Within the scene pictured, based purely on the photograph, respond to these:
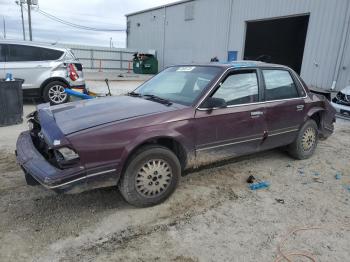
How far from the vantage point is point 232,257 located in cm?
275

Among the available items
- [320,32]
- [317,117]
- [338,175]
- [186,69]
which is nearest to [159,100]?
[186,69]

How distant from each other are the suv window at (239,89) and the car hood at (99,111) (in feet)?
2.40

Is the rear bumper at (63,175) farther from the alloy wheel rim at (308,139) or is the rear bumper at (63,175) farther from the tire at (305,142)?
the alloy wheel rim at (308,139)

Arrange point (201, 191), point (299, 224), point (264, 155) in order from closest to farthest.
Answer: point (299, 224), point (201, 191), point (264, 155)

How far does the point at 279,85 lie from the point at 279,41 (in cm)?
1762

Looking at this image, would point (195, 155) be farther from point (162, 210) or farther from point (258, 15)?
point (258, 15)

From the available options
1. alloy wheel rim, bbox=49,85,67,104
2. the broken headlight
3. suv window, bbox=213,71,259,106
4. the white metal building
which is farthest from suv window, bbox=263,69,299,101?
alloy wheel rim, bbox=49,85,67,104

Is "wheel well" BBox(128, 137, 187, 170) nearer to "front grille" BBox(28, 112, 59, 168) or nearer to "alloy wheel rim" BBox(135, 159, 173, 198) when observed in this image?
"alloy wheel rim" BBox(135, 159, 173, 198)

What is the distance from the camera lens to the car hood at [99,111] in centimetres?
323

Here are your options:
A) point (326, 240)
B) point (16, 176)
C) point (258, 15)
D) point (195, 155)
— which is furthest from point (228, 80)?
point (258, 15)

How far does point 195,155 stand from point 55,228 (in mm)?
1728

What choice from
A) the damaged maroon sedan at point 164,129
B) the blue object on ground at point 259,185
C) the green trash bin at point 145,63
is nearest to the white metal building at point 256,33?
the green trash bin at point 145,63

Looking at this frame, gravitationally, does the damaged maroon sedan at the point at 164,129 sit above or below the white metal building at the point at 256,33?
below

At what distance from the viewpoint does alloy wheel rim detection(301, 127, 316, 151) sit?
518 centimetres
